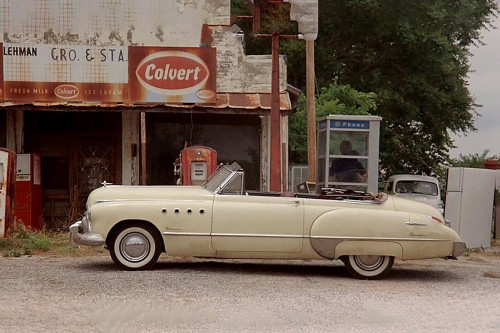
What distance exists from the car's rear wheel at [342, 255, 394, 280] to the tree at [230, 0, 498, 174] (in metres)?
20.7

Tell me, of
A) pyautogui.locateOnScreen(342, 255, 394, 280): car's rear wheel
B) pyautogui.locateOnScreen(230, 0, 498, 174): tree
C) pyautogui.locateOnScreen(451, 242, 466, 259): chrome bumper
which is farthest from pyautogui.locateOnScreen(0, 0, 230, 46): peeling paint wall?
pyautogui.locateOnScreen(230, 0, 498, 174): tree

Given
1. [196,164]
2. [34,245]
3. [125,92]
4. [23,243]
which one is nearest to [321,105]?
[125,92]

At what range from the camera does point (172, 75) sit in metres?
18.5

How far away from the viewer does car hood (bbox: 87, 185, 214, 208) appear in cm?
1180

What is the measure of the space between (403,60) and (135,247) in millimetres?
24230

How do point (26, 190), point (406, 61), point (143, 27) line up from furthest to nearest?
point (406, 61) → point (143, 27) → point (26, 190)

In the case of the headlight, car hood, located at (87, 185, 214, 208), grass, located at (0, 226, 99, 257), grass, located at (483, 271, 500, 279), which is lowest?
grass, located at (0, 226, 99, 257)

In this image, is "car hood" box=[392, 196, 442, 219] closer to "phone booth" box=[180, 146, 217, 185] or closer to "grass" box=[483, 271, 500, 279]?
"grass" box=[483, 271, 500, 279]

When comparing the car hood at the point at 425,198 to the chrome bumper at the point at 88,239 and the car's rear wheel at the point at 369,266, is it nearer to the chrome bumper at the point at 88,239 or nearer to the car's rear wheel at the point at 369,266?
the car's rear wheel at the point at 369,266

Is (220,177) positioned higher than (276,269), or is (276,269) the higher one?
(220,177)

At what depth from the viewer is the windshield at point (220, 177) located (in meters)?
12.1

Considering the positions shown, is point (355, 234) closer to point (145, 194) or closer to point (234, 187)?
point (234, 187)

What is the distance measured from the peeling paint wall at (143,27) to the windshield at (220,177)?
722cm

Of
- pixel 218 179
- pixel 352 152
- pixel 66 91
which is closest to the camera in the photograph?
pixel 218 179
